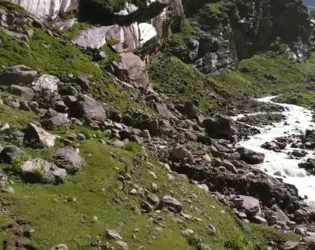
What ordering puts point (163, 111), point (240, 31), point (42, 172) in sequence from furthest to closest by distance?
point (240, 31) < point (163, 111) < point (42, 172)

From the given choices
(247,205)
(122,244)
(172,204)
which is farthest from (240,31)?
(122,244)

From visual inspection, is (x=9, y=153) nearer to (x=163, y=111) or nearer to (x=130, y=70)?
(x=163, y=111)

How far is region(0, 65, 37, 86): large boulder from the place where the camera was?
2600cm

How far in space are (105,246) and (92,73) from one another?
85.4 ft

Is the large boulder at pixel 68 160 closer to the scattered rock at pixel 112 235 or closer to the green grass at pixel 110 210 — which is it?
the green grass at pixel 110 210

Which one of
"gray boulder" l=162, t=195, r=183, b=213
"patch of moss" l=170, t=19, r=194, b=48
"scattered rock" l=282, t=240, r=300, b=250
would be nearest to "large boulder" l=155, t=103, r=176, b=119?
"scattered rock" l=282, t=240, r=300, b=250

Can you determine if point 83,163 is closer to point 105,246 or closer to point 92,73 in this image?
point 105,246

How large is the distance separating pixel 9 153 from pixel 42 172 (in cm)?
150

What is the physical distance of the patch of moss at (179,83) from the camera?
241 feet

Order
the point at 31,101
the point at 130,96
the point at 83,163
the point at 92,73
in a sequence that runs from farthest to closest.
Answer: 1. the point at 130,96
2. the point at 92,73
3. the point at 31,101
4. the point at 83,163

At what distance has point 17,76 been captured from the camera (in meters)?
26.6

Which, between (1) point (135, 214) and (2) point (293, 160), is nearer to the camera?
(1) point (135, 214)

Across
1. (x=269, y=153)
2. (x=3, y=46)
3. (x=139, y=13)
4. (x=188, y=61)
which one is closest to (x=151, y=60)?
(x=139, y=13)

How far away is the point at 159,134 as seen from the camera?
1255 inches
